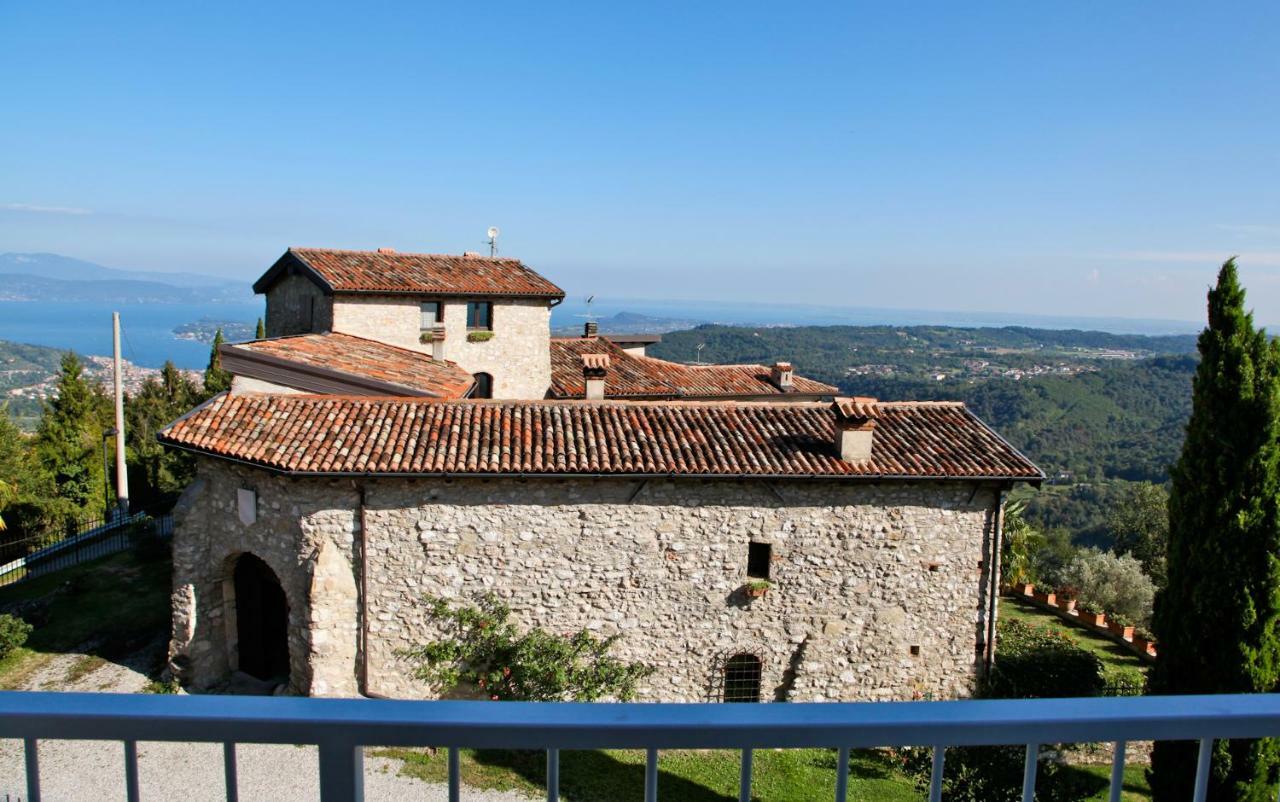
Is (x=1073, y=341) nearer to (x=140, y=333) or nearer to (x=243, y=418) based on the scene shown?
(x=243, y=418)

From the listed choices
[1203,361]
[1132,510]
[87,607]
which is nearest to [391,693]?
[87,607]

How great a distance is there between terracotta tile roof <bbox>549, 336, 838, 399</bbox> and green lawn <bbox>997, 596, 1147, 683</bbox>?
1148 cm

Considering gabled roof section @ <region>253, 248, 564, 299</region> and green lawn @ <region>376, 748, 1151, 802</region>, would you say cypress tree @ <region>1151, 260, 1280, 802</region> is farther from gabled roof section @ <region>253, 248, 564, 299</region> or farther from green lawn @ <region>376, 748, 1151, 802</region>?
gabled roof section @ <region>253, 248, 564, 299</region>

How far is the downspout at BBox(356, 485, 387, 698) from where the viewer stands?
1368 cm

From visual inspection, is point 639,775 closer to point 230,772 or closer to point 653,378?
point 230,772

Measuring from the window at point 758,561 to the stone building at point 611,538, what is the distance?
0.03 m

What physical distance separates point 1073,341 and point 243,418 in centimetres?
20160

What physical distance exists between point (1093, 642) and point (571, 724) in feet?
65.7

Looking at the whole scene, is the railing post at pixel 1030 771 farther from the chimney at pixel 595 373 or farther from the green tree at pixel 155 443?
the green tree at pixel 155 443

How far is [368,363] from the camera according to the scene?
62.3ft

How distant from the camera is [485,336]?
2545 cm

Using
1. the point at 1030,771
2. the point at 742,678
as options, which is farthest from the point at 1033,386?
the point at 1030,771

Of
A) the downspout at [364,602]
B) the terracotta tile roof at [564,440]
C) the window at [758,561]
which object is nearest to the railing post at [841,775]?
the terracotta tile roof at [564,440]

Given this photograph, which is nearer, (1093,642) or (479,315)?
(1093,642)
